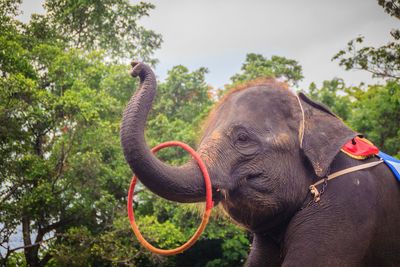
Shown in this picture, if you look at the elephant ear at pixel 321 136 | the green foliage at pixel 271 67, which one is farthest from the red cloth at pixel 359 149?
the green foliage at pixel 271 67

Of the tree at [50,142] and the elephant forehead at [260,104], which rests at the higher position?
the tree at [50,142]

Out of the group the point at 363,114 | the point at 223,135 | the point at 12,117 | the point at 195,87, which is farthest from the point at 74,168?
the point at 363,114

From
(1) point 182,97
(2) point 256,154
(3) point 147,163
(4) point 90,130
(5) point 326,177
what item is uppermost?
(1) point 182,97

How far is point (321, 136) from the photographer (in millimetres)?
2494

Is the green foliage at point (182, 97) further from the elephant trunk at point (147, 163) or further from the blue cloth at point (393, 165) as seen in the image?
the elephant trunk at point (147, 163)

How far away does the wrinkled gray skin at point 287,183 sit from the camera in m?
2.14

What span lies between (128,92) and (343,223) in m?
10.3

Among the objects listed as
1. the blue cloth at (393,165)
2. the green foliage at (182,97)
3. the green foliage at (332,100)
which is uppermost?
the green foliage at (182,97)

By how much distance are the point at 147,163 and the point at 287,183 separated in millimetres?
915

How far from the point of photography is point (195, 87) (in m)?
11.9

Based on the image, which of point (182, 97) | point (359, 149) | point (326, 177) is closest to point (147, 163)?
point (326, 177)

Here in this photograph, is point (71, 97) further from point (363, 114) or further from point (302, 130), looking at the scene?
point (363, 114)

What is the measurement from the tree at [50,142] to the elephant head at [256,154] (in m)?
5.75

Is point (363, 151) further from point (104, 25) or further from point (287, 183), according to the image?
point (104, 25)
